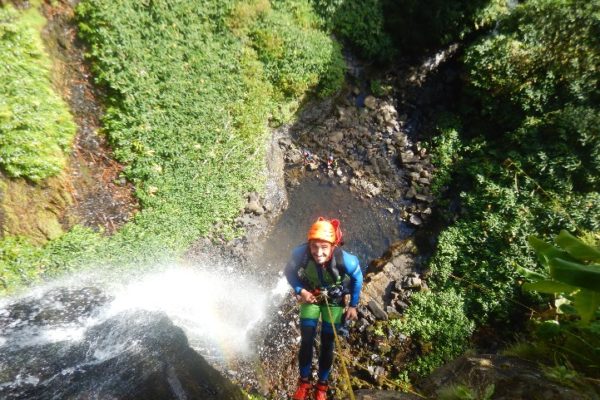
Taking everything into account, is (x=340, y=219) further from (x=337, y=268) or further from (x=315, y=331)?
(x=337, y=268)

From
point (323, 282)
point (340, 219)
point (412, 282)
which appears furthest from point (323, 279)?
point (340, 219)

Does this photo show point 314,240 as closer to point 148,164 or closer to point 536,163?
point 148,164

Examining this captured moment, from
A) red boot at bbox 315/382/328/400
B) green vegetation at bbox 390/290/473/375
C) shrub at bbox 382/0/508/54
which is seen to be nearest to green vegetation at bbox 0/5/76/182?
red boot at bbox 315/382/328/400

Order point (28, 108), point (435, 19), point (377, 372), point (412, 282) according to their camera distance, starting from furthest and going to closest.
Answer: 1. point (435, 19)
2. point (412, 282)
3. point (377, 372)
4. point (28, 108)

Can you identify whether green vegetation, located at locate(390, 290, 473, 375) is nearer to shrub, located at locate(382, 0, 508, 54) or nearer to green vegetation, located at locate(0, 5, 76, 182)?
green vegetation, located at locate(0, 5, 76, 182)

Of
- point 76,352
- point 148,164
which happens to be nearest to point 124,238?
point 148,164

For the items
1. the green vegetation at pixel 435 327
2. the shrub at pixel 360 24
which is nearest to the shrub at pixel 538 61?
the shrub at pixel 360 24
